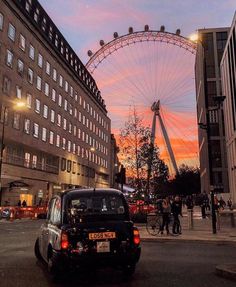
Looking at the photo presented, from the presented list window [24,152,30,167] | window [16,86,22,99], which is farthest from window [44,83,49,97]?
window [24,152,30,167]

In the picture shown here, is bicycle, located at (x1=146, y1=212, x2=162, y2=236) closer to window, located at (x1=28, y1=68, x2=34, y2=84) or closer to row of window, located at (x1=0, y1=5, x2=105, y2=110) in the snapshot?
row of window, located at (x1=0, y1=5, x2=105, y2=110)

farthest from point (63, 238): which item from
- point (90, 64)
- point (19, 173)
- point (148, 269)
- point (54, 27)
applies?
point (90, 64)

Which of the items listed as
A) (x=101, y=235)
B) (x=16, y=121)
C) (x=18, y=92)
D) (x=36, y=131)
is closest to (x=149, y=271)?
(x=101, y=235)

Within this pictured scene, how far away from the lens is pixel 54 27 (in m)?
62.5

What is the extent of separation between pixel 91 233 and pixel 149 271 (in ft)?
6.55

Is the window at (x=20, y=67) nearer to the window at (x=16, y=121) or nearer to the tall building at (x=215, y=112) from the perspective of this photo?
the window at (x=16, y=121)

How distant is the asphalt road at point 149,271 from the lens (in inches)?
286

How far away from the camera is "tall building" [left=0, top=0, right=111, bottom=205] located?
44000 mm

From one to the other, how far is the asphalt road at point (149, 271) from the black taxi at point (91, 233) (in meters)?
0.38

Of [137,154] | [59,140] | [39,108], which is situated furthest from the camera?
[59,140]

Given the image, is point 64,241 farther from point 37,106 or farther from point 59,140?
point 59,140

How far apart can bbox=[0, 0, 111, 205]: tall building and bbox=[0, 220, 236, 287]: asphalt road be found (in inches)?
1039

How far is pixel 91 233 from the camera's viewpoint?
7.38 m

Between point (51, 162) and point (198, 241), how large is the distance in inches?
1782
